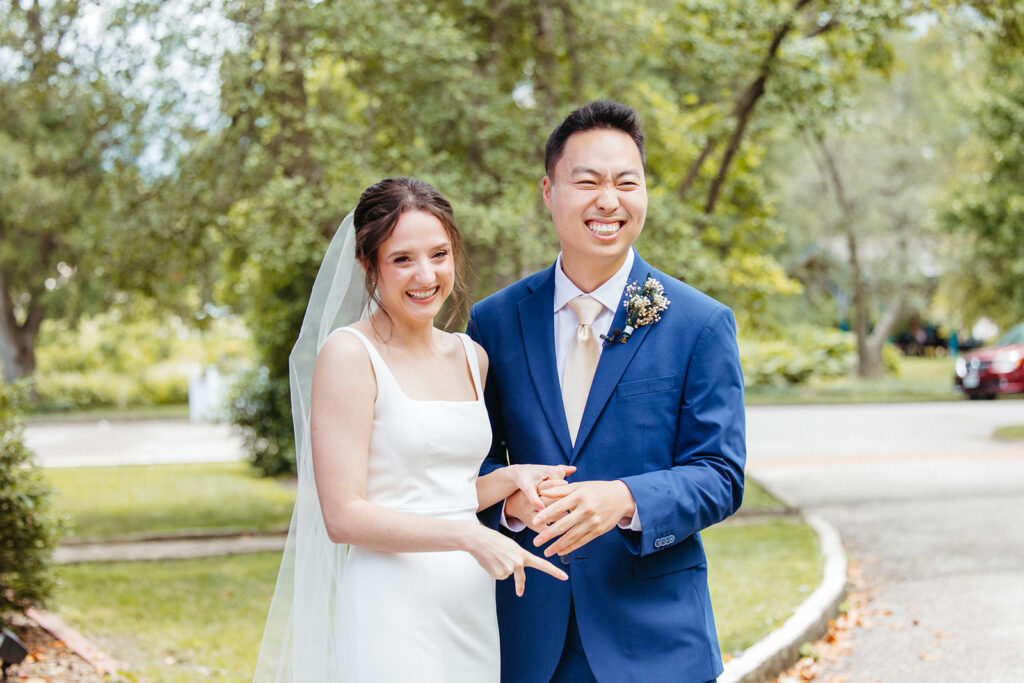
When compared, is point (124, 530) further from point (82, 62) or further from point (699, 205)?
point (699, 205)

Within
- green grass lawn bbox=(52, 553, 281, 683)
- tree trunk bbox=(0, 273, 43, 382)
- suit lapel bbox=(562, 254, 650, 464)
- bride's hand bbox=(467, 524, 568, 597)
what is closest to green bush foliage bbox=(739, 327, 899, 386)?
green grass lawn bbox=(52, 553, 281, 683)

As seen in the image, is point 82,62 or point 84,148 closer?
point 82,62

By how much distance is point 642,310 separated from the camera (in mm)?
2541

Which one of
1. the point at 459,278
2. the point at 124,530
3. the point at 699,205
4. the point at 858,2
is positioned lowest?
the point at 124,530

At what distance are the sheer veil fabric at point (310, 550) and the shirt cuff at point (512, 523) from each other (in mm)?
491

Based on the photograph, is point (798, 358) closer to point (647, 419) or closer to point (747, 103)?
point (747, 103)

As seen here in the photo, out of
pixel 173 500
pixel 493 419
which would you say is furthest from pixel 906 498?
pixel 493 419

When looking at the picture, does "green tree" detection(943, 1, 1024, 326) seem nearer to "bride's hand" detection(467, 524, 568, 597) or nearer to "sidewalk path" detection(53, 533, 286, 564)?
"sidewalk path" detection(53, 533, 286, 564)

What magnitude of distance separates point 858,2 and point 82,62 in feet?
22.2

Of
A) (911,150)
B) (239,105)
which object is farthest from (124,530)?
(911,150)

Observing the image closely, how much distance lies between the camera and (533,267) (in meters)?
8.00

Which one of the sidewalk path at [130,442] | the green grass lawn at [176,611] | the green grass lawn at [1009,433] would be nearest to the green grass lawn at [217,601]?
the green grass lawn at [176,611]

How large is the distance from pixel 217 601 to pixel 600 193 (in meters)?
5.73

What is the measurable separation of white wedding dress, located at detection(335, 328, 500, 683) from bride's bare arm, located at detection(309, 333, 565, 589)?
6 centimetres
